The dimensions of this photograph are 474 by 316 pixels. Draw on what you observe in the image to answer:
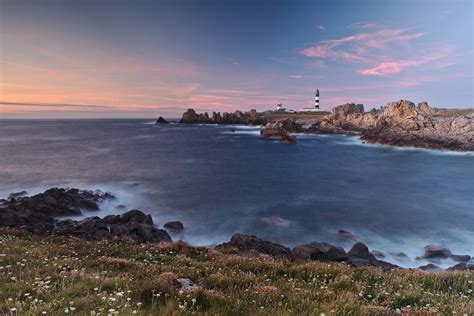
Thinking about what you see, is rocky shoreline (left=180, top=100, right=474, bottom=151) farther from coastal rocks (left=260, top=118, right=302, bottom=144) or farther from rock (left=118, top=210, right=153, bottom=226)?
rock (left=118, top=210, right=153, bottom=226)

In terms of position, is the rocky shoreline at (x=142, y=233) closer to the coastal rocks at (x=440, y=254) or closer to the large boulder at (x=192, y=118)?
the coastal rocks at (x=440, y=254)

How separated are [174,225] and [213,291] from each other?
16593mm

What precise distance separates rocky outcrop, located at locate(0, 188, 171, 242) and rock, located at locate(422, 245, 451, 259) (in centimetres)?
1637

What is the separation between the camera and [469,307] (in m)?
4.95

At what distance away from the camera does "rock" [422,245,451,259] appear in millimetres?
17500

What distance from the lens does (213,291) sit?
219 inches

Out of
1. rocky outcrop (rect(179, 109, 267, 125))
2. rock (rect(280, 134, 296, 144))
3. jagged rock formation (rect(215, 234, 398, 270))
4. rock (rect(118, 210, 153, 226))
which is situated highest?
rocky outcrop (rect(179, 109, 267, 125))

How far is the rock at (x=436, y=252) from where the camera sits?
17.5 metres

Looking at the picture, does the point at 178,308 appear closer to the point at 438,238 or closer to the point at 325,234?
the point at 325,234

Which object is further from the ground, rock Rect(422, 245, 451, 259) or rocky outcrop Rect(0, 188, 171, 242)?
rocky outcrop Rect(0, 188, 171, 242)

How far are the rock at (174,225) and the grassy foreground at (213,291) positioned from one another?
11.5m

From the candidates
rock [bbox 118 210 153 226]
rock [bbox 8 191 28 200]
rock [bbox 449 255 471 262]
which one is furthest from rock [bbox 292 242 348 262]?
rock [bbox 8 191 28 200]

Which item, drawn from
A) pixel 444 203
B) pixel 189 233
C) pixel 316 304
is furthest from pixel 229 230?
pixel 444 203

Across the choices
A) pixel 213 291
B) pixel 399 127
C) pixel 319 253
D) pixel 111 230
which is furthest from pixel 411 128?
pixel 213 291
